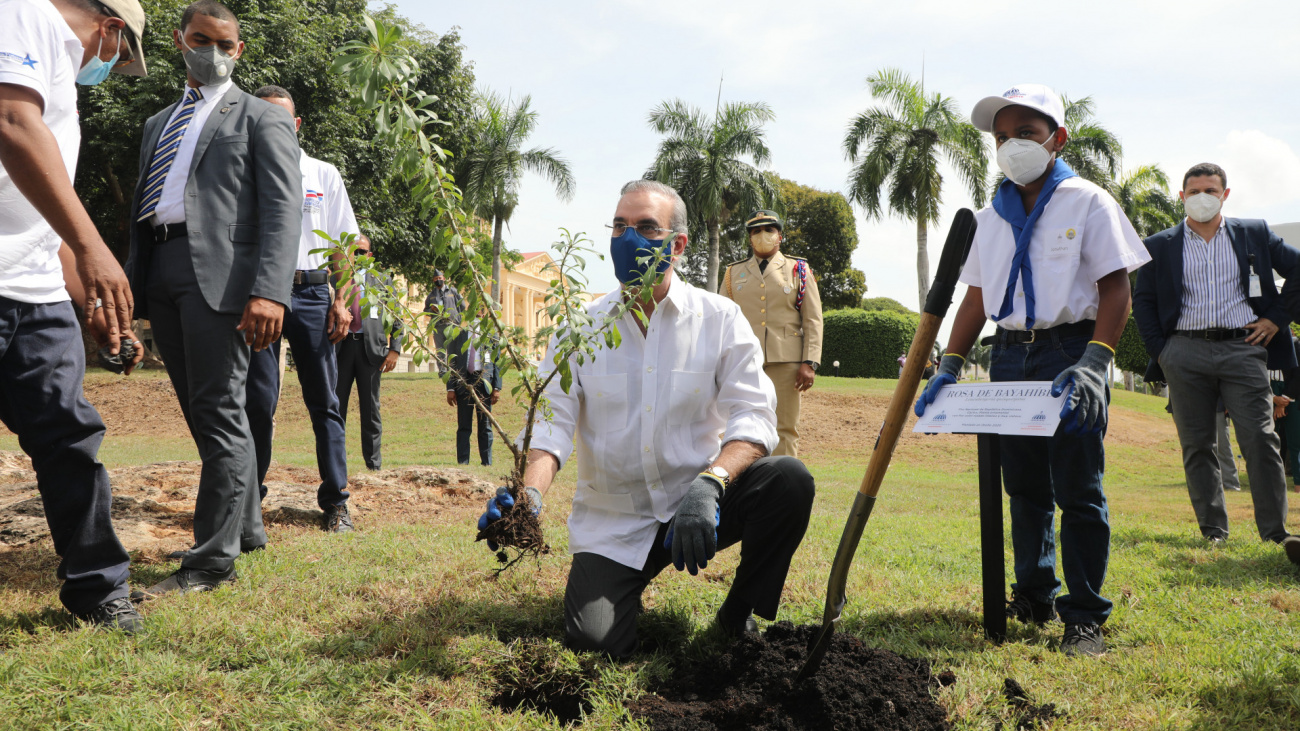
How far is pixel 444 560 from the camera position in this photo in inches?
156

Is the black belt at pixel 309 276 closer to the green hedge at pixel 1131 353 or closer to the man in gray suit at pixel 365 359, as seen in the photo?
the man in gray suit at pixel 365 359

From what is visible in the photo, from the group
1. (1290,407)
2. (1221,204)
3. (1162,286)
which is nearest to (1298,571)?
(1162,286)

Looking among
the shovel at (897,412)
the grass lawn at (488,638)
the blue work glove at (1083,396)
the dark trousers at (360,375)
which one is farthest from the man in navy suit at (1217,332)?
the dark trousers at (360,375)

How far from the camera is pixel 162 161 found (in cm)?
353

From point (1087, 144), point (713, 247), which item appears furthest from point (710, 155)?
point (1087, 144)

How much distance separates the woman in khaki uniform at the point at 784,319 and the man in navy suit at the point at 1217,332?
2.48m

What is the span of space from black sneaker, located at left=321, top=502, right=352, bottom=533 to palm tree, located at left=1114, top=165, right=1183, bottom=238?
129ft

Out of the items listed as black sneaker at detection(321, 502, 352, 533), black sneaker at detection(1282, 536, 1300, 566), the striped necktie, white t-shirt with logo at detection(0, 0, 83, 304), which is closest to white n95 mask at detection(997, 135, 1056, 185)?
black sneaker at detection(1282, 536, 1300, 566)

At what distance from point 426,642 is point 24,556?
7.66 ft

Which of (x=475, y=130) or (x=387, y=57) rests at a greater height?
(x=475, y=130)

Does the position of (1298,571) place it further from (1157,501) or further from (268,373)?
(268,373)

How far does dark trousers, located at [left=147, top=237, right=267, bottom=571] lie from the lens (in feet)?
10.9

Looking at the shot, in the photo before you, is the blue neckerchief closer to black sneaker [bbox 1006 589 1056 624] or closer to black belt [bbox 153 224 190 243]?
black sneaker [bbox 1006 589 1056 624]

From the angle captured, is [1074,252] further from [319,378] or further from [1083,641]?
[319,378]
